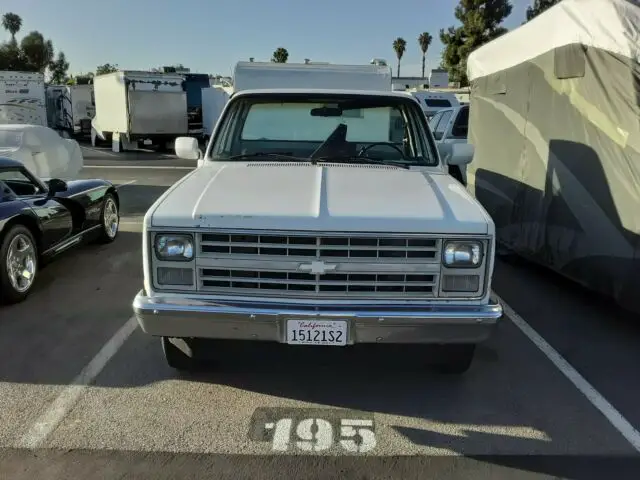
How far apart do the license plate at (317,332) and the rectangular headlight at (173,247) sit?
2.36 ft

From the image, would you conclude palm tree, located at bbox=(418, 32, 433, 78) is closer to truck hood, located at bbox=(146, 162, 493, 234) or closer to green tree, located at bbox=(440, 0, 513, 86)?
green tree, located at bbox=(440, 0, 513, 86)

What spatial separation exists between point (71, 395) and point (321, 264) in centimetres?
189

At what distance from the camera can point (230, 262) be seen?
349 cm

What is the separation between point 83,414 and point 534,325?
12.2ft

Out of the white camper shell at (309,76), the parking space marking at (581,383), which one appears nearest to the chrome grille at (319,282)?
the parking space marking at (581,383)

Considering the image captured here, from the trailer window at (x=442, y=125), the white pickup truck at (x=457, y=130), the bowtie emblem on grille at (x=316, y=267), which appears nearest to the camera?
the bowtie emblem on grille at (x=316, y=267)

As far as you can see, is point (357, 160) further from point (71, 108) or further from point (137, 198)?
point (71, 108)

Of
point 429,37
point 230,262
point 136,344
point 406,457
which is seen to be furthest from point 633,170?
point 429,37

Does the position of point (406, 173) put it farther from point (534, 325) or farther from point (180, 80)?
point (180, 80)

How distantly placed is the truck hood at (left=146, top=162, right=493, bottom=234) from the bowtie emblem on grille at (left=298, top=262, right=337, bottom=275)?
0.21 metres

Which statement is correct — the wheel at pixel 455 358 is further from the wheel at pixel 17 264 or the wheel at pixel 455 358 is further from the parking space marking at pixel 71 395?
the wheel at pixel 17 264

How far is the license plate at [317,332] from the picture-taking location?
3438 mm

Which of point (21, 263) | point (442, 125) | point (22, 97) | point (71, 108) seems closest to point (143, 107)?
point (22, 97)

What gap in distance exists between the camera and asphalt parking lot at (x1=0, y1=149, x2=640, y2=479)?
3209 mm
